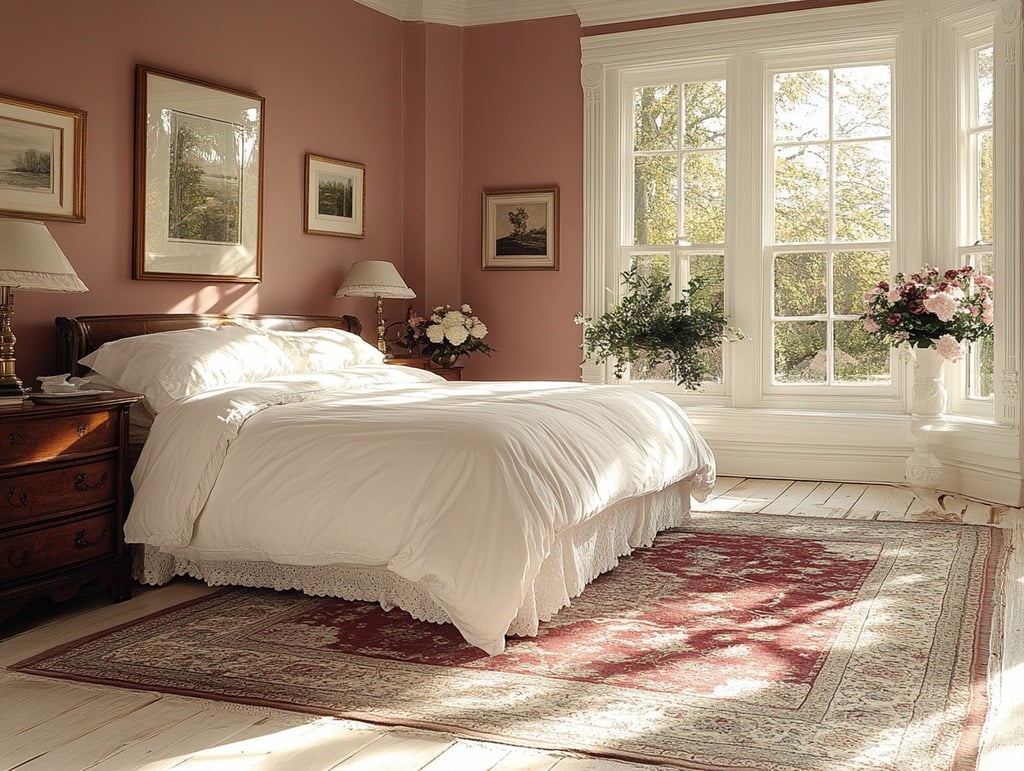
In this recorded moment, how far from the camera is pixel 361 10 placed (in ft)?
21.8

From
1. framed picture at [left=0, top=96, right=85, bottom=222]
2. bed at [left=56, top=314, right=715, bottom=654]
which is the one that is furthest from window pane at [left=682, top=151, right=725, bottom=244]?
framed picture at [left=0, top=96, right=85, bottom=222]

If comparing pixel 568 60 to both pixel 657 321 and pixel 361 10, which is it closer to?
pixel 361 10

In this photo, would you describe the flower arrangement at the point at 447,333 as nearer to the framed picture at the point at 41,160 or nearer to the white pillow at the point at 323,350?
the white pillow at the point at 323,350

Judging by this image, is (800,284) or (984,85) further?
(800,284)

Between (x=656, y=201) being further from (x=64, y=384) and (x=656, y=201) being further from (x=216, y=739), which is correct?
(x=216, y=739)

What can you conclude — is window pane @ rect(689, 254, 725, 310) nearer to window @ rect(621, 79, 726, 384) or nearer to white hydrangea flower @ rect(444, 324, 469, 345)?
window @ rect(621, 79, 726, 384)

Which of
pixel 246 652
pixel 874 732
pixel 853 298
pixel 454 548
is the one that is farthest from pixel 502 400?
pixel 853 298

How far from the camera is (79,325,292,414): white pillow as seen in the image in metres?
4.11

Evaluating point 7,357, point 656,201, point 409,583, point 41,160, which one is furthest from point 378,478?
point 656,201

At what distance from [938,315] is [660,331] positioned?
168 cm

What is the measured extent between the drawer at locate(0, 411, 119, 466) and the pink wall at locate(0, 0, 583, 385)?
86 centimetres

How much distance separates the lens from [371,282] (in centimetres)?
623

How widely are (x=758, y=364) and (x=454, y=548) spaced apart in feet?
13.0

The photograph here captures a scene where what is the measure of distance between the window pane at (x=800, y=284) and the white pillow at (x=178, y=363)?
340cm
